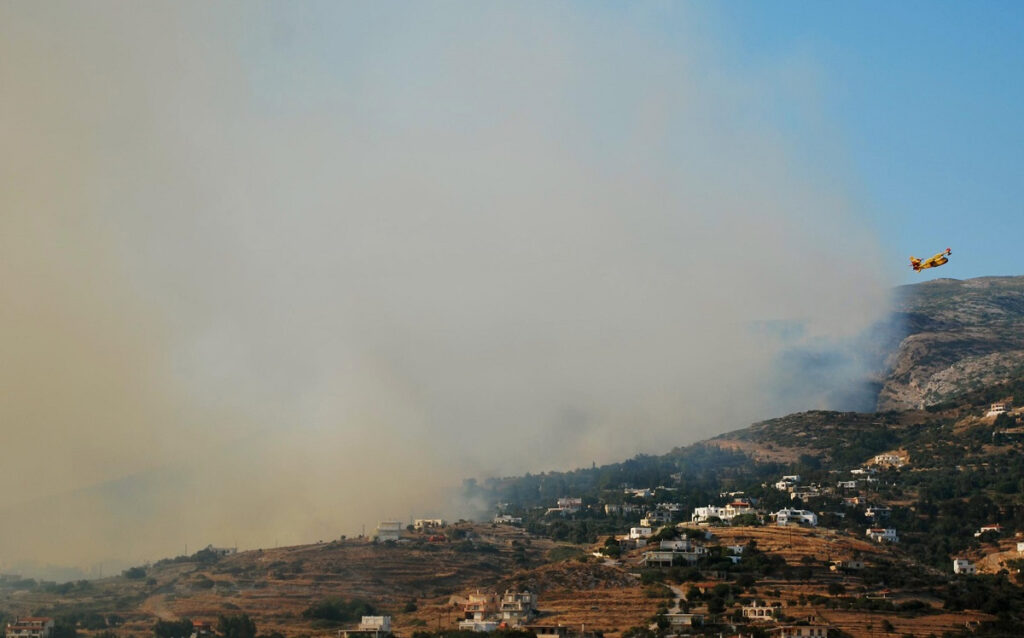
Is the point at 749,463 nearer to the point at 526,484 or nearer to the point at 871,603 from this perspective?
the point at 526,484

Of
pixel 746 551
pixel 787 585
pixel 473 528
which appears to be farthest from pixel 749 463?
pixel 787 585

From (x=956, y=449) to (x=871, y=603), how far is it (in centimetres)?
5471

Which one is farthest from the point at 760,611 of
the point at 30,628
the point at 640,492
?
the point at 640,492

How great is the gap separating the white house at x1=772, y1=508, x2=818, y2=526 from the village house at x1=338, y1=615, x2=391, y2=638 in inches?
1589

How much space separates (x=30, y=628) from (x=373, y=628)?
22.7 meters

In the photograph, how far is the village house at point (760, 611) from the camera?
89.2 meters

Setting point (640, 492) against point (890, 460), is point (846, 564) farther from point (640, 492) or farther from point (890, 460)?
point (640, 492)

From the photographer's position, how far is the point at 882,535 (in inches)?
4680

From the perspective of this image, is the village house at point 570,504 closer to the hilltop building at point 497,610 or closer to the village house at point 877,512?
the village house at point 877,512

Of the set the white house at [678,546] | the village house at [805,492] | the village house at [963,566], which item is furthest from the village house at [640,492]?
the village house at [963,566]

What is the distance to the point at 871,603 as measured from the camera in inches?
3570

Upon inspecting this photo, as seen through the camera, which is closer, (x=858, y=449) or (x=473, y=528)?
(x=473, y=528)

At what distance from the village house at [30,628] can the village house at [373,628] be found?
19649 mm

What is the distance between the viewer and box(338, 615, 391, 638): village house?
303ft
